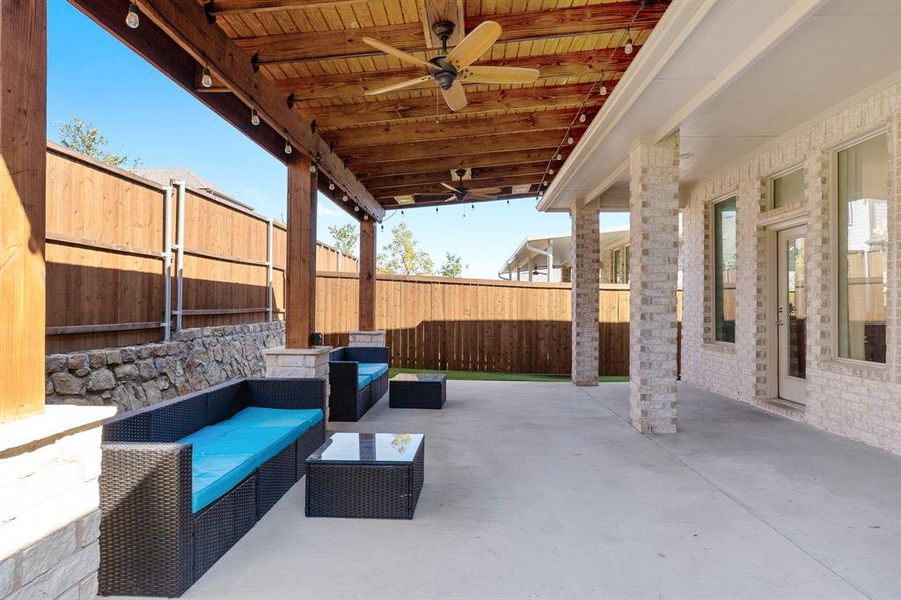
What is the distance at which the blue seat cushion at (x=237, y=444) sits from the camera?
2730 millimetres

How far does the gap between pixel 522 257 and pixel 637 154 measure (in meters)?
12.3

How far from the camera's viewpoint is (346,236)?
1035 inches

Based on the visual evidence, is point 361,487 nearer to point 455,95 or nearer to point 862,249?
point 455,95

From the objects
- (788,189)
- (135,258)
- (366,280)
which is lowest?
(366,280)

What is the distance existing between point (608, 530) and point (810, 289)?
427 cm

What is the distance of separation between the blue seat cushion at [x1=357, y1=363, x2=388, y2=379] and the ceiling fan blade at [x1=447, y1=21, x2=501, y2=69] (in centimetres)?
411

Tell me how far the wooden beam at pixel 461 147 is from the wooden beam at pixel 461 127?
1.30 feet

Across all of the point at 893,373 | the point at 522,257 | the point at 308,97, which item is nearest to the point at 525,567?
the point at 893,373

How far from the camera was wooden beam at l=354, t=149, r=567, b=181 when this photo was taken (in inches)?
300

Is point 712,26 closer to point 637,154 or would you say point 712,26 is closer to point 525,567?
point 637,154

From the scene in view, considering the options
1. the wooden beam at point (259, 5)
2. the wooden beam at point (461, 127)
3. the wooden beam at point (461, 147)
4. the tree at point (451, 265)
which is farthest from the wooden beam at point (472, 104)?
the tree at point (451, 265)

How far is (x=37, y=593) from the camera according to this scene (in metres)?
1.87

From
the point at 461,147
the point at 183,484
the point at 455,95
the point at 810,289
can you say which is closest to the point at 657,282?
the point at 810,289

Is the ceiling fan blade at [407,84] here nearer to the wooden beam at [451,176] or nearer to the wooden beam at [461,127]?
the wooden beam at [461,127]
